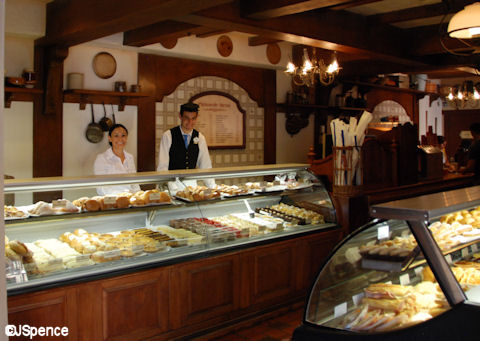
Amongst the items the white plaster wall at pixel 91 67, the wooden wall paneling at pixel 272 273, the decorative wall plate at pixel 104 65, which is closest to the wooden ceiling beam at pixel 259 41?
the white plaster wall at pixel 91 67

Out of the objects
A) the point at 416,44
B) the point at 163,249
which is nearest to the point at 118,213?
the point at 163,249

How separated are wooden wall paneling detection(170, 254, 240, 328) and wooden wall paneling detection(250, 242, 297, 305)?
6.9 inches

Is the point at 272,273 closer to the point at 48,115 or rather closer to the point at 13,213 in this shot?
the point at 13,213

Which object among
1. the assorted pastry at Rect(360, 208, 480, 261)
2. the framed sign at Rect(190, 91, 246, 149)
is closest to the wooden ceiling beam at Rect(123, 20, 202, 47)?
the framed sign at Rect(190, 91, 246, 149)

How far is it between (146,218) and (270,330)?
125 centimetres

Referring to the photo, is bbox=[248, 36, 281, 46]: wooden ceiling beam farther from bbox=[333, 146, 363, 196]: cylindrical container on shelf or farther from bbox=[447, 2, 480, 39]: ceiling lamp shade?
bbox=[447, 2, 480, 39]: ceiling lamp shade

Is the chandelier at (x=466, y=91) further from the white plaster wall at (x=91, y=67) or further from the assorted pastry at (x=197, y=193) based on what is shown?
the assorted pastry at (x=197, y=193)

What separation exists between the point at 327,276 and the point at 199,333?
4.44 ft

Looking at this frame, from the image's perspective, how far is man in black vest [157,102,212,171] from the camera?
477 centimetres

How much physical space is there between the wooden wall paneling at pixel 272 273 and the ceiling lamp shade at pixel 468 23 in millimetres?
2073

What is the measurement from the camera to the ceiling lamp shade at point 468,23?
3.31 meters

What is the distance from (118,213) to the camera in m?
3.17

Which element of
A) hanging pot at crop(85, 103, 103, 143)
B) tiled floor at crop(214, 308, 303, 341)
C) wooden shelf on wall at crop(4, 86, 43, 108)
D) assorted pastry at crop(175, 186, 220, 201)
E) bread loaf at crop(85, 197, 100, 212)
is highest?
wooden shelf on wall at crop(4, 86, 43, 108)

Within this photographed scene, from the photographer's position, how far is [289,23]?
4645 mm
